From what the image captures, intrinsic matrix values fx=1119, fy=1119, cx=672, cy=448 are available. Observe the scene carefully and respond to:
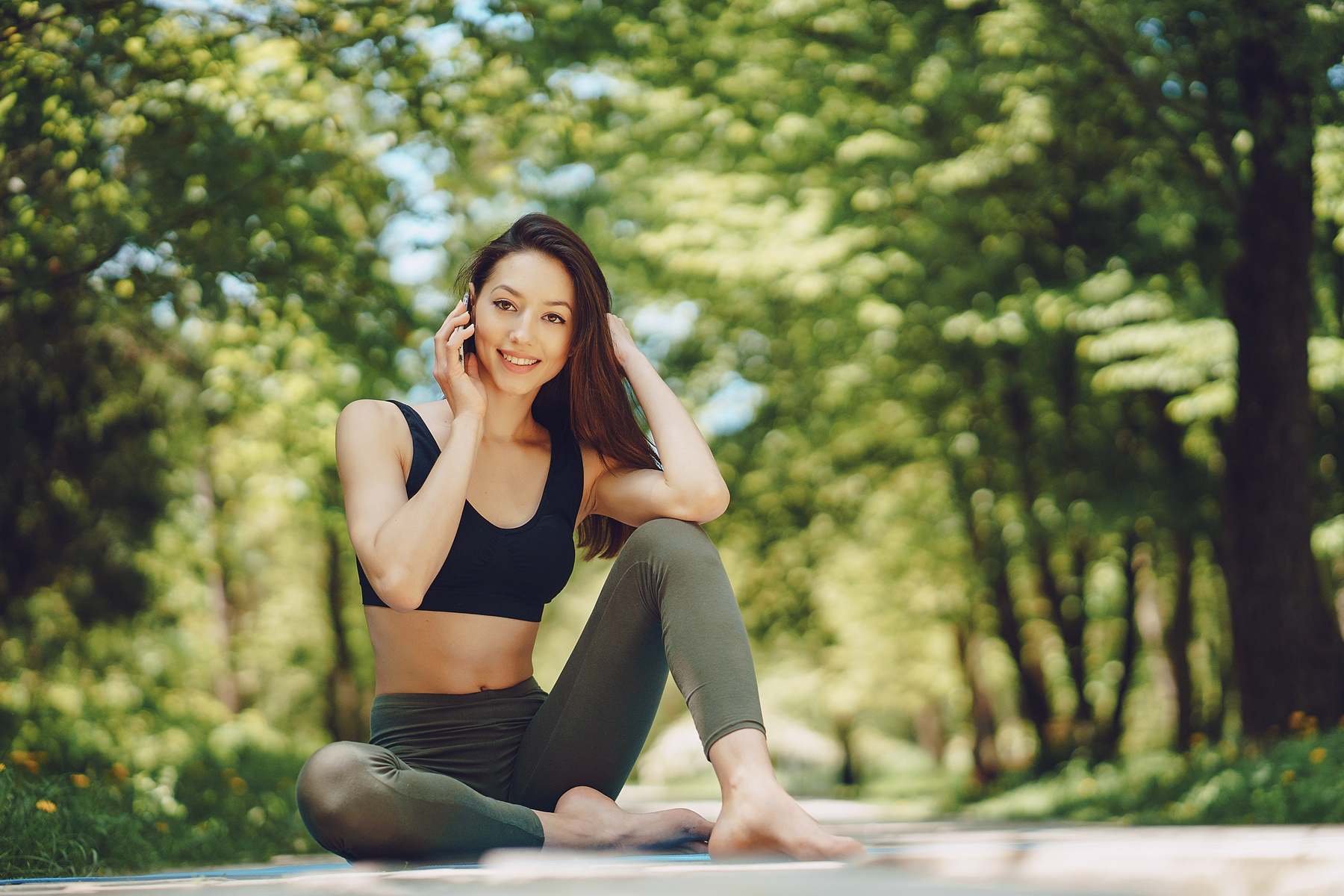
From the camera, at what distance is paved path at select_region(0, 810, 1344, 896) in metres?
1.56

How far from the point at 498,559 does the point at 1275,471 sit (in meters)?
6.47

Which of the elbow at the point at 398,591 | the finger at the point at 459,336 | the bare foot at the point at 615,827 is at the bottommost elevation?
the bare foot at the point at 615,827

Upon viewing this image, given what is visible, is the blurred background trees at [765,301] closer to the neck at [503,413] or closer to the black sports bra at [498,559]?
the neck at [503,413]

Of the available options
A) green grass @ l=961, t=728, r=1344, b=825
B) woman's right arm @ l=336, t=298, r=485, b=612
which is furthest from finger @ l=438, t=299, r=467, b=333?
green grass @ l=961, t=728, r=1344, b=825

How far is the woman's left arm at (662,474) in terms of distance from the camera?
276 cm

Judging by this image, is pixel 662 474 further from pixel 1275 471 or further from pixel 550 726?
pixel 1275 471

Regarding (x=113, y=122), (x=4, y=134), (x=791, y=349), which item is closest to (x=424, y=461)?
(x=4, y=134)

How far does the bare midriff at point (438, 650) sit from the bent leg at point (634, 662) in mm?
169

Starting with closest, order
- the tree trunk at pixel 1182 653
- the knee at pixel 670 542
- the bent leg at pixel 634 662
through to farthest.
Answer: the bent leg at pixel 634 662 → the knee at pixel 670 542 → the tree trunk at pixel 1182 653

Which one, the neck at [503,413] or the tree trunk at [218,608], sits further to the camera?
the tree trunk at [218,608]

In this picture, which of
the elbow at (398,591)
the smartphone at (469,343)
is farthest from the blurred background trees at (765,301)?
the elbow at (398,591)

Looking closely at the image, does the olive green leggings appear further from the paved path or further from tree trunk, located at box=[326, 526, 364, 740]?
tree trunk, located at box=[326, 526, 364, 740]

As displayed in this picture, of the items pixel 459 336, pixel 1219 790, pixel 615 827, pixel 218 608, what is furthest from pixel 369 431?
pixel 218 608

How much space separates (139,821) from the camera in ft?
13.7
